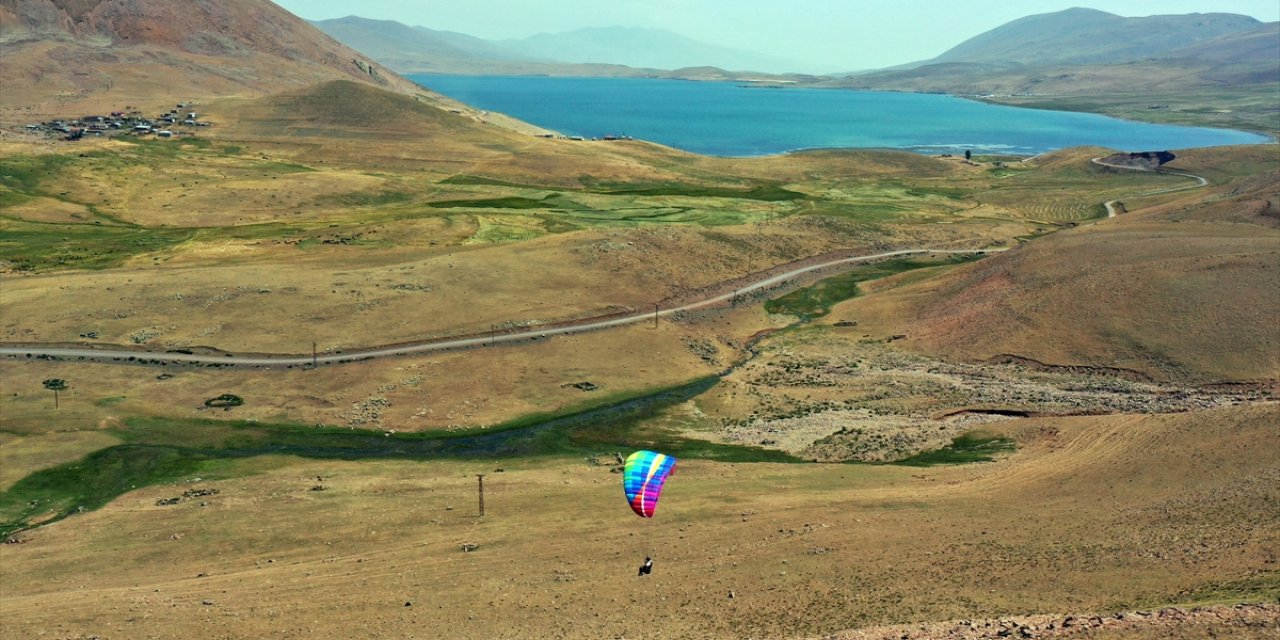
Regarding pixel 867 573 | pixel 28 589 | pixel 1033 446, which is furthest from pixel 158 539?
pixel 1033 446

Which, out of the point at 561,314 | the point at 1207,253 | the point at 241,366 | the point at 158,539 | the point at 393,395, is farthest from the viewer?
the point at 561,314

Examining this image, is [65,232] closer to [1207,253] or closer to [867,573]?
[867,573]

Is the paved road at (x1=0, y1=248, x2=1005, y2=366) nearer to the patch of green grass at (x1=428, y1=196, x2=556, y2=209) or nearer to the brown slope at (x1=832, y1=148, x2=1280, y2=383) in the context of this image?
the brown slope at (x1=832, y1=148, x2=1280, y2=383)

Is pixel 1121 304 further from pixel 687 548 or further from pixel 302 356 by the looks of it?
pixel 302 356

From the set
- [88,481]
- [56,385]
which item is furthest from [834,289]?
[88,481]

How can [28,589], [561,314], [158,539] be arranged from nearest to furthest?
[28,589] < [158,539] < [561,314]

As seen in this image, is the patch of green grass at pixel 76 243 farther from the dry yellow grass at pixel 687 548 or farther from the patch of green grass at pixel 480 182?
the dry yellow grass at pixel 687 548

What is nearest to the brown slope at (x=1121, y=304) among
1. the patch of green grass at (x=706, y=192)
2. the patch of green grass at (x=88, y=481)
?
the patch of green grass at (x=88, y=481)
